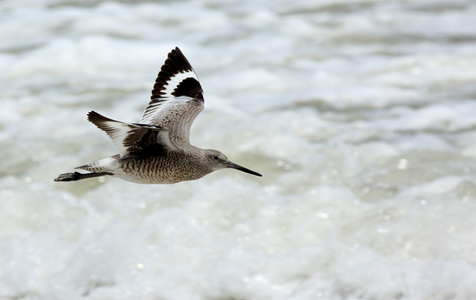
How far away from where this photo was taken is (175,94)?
4488 mm

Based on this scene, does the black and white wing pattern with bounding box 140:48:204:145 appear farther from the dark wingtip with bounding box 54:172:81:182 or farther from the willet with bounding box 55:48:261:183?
the dark wingtip with bounding box 54:172:81:182

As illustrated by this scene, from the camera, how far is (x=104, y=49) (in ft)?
32.1

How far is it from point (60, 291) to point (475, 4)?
950 centimetres

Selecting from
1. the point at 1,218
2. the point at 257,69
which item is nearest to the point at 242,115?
the point at 257,69

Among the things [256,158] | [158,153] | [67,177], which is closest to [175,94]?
[158,153]

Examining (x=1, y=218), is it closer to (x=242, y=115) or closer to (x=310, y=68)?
(x=242, y=115)

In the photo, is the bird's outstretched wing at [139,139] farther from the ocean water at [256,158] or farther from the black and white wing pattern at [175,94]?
the ocean water at [256,158]

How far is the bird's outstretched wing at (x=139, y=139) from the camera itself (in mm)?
3572

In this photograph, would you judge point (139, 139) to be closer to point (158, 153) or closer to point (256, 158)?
point (158, 153)

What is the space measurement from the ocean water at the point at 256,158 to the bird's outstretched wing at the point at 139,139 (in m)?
1.28

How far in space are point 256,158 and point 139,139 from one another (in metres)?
3.02

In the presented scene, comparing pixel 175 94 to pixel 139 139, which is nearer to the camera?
pixel 139 139

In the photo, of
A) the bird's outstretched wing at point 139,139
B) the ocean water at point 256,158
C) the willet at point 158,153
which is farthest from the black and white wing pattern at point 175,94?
the ocean water at point 256,158

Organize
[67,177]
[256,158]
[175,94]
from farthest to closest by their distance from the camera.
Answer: [256,158] → [175,94] → [67,177]
